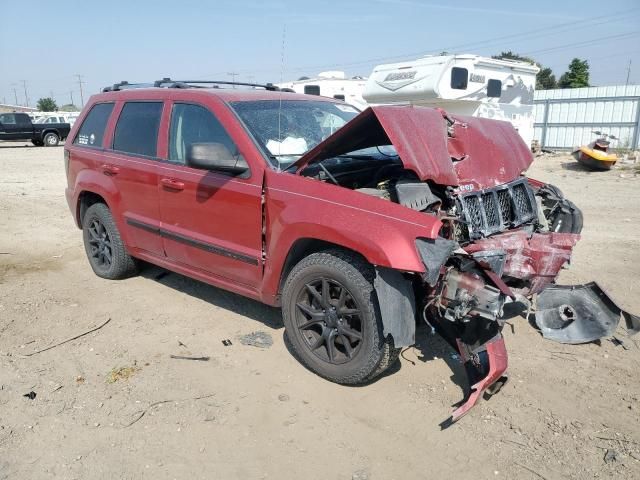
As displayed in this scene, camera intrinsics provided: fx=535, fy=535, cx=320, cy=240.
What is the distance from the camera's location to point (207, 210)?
4.01m

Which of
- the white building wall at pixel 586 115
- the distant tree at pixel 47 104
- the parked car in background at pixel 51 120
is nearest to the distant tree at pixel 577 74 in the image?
the white building wall at pixel 586 115

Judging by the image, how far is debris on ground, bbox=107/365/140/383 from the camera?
3607mm

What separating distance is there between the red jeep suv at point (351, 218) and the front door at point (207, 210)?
0.04 ft

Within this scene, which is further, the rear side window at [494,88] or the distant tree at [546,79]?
the distant tree at [546,79]

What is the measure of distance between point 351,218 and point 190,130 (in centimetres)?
181

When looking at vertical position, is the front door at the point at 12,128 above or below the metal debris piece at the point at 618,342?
above

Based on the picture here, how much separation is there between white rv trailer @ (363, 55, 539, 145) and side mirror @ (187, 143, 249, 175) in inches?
393

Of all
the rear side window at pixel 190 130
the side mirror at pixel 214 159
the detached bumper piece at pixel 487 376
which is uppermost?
the rear side window at pixel 190 130

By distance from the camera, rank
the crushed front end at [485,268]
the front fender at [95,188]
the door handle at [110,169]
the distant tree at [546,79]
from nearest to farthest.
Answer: the crushed front end at [485,268]
the door handle at [110,169]
the front fender at [95,188]
the distant tree at [546,79]

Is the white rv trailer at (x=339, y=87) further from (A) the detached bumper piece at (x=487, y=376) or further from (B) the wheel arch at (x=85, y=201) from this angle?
(A) the detached bumper piece at (x=487, y=376)

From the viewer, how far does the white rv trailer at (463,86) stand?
12.8m

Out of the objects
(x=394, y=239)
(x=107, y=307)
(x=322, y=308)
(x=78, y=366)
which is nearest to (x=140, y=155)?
(x=107, y=307)

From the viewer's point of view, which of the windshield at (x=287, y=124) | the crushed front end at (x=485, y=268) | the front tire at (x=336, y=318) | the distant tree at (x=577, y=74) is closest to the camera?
the crushed front end at (x=485, y=268)

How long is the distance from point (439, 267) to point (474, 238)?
651 mm
